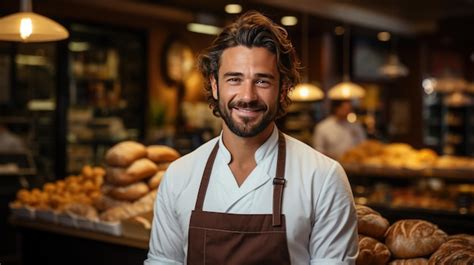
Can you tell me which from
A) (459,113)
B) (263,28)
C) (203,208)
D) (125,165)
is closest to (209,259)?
(203,208)

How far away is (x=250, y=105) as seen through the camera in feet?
6.56

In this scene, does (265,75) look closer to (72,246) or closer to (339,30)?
(72,246)

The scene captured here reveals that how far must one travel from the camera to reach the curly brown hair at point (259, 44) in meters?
2.04

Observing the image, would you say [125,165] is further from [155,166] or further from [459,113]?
[459,113]

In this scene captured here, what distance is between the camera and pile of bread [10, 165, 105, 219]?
12.4 ft

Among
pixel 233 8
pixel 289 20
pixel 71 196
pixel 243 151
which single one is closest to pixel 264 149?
pixel 243 151

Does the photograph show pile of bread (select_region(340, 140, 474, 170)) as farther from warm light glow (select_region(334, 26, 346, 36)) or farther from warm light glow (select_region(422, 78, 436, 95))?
warm light glow (select_region(422, 78, 436, 95))

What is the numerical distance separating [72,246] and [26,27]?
1.28 meters

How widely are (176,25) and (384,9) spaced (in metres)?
3.40

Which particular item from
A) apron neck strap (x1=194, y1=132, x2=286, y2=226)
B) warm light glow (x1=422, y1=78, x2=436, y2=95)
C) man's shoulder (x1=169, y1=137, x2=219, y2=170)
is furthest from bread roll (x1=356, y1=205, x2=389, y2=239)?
warm light glow (x1=422, y1=78, x2=436, y2=95)

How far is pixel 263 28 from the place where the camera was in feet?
6.76

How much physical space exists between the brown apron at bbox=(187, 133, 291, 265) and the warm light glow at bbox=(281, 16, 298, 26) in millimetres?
7027

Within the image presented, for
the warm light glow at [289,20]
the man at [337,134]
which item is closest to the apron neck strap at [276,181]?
the man at [337,134]

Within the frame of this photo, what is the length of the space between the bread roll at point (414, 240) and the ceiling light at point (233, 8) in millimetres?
5739
